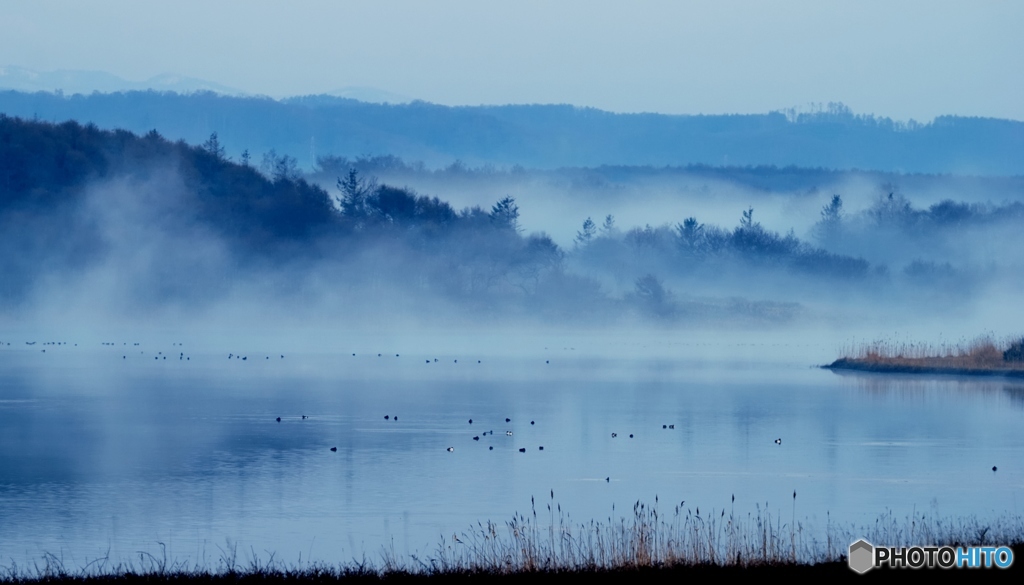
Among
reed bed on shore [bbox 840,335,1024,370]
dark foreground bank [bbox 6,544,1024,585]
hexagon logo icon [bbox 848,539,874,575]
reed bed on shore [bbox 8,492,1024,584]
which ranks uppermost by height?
reed bed on shore [bbox 840,335,1024,370]

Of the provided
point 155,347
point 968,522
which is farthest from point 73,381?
point 968,522

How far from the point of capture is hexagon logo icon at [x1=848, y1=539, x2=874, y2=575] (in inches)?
400

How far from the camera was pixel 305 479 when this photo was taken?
696 inches

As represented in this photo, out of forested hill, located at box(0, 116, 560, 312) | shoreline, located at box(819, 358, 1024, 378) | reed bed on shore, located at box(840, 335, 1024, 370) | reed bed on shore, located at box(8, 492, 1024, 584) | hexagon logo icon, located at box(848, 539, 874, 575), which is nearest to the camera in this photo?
hexagon logo icon, located at box(848, 539, 874, 575)

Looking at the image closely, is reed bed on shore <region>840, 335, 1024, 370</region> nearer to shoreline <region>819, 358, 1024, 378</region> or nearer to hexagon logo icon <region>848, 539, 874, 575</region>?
shoreline <region>819, 358, 1024, 378</region>

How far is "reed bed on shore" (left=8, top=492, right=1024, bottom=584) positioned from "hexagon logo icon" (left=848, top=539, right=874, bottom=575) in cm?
53

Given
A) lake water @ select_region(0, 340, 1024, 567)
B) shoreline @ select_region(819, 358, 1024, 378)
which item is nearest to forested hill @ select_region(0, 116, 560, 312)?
shoreline @ select_region(819, 358, 1024, 378)

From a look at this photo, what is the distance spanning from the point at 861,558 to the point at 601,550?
2080 millimetres

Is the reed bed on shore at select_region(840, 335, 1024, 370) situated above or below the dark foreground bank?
above

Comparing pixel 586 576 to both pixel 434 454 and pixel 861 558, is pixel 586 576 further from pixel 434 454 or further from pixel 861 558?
pixel 434 454

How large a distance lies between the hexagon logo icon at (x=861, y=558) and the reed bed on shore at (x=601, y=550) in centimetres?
53

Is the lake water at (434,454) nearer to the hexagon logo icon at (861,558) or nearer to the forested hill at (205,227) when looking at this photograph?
the hexagon logo icon at (861,558)

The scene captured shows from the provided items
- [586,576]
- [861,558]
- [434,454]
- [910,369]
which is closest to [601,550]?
[586,576]

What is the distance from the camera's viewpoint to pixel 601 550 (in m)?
11.4
